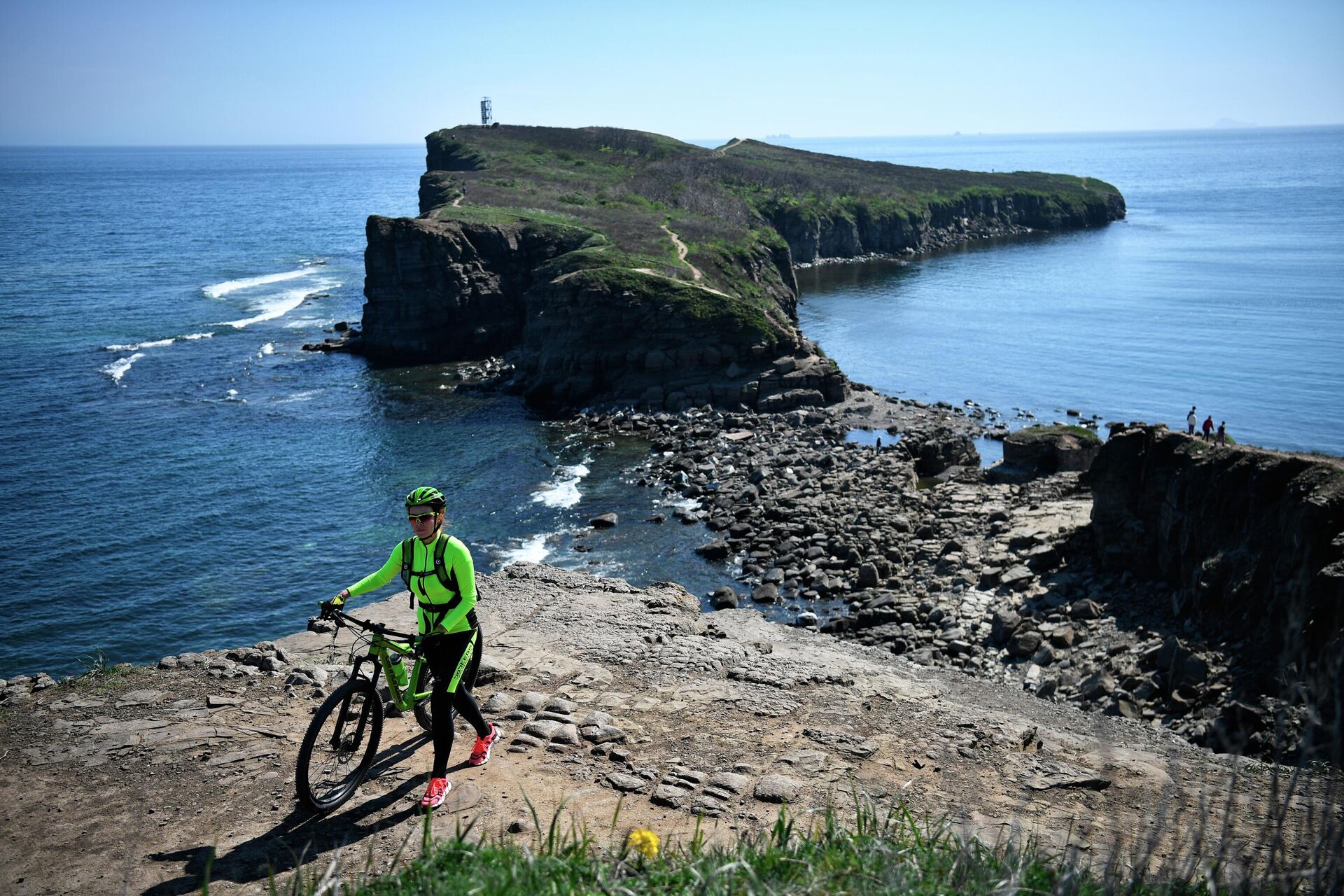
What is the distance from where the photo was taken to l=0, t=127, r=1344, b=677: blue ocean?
2920 centimetres

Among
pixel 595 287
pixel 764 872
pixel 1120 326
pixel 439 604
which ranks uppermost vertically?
pixel 595 287

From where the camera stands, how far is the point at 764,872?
7.07m

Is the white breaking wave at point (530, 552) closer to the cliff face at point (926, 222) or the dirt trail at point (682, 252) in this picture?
the dirt trail at point (682, 252)

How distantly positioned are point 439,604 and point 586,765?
2.85 metres

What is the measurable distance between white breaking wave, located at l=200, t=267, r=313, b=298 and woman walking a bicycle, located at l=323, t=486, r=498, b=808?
249 feet

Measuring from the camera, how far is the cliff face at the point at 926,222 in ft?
335

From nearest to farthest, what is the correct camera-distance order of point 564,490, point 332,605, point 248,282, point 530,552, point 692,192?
point 332,605, point 530,552, point 564,490, point 248,282, point 692,192

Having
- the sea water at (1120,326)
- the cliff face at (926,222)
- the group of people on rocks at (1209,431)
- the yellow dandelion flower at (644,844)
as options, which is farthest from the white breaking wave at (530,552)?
the cliff face at (926,222)

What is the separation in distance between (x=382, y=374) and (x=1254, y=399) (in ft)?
156

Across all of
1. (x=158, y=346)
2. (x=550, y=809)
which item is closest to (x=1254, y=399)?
(x=550, y=809)

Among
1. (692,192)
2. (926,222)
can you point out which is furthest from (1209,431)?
(926,222)

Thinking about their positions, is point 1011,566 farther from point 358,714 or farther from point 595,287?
point 595,287

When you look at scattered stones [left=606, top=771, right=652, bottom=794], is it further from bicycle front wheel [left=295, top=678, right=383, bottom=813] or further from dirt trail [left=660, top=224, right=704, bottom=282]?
dirt trail [left=660, top=224, right=704, bottom=282]

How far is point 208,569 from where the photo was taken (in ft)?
96.9
